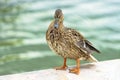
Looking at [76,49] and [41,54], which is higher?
[76,49]

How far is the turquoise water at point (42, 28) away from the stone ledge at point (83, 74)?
4.92 feet

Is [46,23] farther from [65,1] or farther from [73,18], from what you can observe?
[65,1]

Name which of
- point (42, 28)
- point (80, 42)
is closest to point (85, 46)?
point (80, 42)

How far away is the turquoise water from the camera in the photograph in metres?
6.32

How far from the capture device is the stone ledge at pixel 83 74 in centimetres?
446

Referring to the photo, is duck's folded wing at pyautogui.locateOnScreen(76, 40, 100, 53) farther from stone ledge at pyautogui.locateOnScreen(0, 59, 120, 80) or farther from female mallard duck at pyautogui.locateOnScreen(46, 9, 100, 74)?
stone ledge at pyautogui.locateOnScreen(0, 59, 120, 80)

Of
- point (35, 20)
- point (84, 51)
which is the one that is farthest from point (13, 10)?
point (84, 51)

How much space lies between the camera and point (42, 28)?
750 centimetres

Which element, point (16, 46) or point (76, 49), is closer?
point (76, 49)

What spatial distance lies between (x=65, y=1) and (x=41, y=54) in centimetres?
259

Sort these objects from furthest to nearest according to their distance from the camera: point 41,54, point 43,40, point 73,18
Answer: point 73,18 → point 43,40 → point 41,54

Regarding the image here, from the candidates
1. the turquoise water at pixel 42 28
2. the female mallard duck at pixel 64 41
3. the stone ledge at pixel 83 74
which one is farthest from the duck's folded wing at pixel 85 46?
the turquoise water at pixel 42 28

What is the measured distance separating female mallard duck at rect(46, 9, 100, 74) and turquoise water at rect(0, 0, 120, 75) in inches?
61.5

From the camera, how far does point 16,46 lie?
6.76 metres
